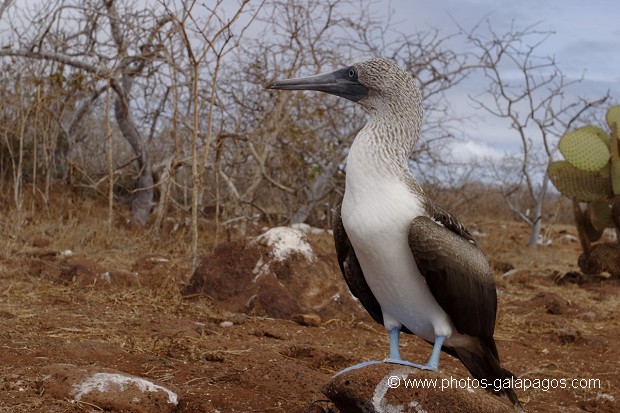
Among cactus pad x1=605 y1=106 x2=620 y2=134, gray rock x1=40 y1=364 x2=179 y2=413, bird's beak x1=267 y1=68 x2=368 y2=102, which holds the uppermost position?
cactus pad x1=605 y1=106 x2=620 y2=134

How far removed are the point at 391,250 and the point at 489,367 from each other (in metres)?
0.76

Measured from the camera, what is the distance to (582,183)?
8609 mm

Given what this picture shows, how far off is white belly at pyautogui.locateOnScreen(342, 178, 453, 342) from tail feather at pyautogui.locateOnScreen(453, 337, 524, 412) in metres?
0.27

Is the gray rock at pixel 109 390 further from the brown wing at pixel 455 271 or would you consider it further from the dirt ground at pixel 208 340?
the brown wing at pixel 455 271

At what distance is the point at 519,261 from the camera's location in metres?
9.84

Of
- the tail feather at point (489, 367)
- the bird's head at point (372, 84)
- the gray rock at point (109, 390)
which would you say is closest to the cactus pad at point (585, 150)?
the tail feather at point (489, 367)

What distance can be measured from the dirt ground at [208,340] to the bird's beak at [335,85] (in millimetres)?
1230

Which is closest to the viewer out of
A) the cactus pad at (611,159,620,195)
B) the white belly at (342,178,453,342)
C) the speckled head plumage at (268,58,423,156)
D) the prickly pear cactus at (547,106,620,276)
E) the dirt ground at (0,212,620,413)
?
the white belly at (342,178,453,342)

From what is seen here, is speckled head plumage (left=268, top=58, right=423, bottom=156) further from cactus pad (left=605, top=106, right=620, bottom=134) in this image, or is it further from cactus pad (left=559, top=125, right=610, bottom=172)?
cactus pad (left=605, top=106, right=620, bottom=134)

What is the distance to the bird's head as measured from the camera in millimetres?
2871

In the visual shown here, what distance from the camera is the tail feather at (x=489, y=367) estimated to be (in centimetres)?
300

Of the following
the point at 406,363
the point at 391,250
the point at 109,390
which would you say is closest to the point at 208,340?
the point at 109,390

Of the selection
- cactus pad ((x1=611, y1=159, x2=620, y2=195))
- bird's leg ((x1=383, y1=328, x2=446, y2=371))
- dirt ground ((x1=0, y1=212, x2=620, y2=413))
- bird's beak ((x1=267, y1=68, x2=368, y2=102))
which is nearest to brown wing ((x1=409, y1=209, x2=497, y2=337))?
bird's leg ((x1=383, y1=328, x2=446, y2=371))

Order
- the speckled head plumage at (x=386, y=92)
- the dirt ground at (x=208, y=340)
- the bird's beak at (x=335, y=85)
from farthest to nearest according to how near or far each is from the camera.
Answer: the dirt ground at (x=208, y=340) → the bird's beak at (x=335, y=85) → the speckled head plumage at (x=386, y=92)
